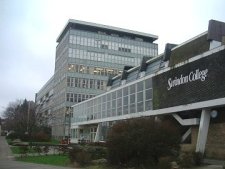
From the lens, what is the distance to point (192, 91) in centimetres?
3241

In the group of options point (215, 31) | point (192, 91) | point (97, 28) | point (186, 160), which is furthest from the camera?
point (97, 28)

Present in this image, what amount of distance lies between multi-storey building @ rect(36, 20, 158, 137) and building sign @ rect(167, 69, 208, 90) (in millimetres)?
56870

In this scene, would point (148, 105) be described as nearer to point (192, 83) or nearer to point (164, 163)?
point (192, 83)

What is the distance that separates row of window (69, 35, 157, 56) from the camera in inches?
3691

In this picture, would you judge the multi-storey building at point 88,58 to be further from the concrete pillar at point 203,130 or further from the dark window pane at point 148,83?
the concrete pillar at point 203,130

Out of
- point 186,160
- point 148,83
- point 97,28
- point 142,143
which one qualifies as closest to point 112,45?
point 97,28

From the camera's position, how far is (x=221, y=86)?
28688mm

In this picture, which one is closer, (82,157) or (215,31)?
(82,157)

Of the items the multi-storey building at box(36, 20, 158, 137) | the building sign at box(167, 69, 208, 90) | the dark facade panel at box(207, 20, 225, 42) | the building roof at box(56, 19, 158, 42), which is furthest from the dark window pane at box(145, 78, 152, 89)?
the building roof at box(56, 19, 158, 42)

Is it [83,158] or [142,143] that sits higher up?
[142,143]

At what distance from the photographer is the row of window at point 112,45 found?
9375cm

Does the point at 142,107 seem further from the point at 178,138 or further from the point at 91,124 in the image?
the point at 91,124

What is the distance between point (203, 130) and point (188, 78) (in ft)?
17.1

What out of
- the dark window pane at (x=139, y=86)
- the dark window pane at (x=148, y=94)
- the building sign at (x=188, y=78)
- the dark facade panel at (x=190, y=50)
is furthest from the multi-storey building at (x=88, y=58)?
the building sign at (x=188, y=78)
